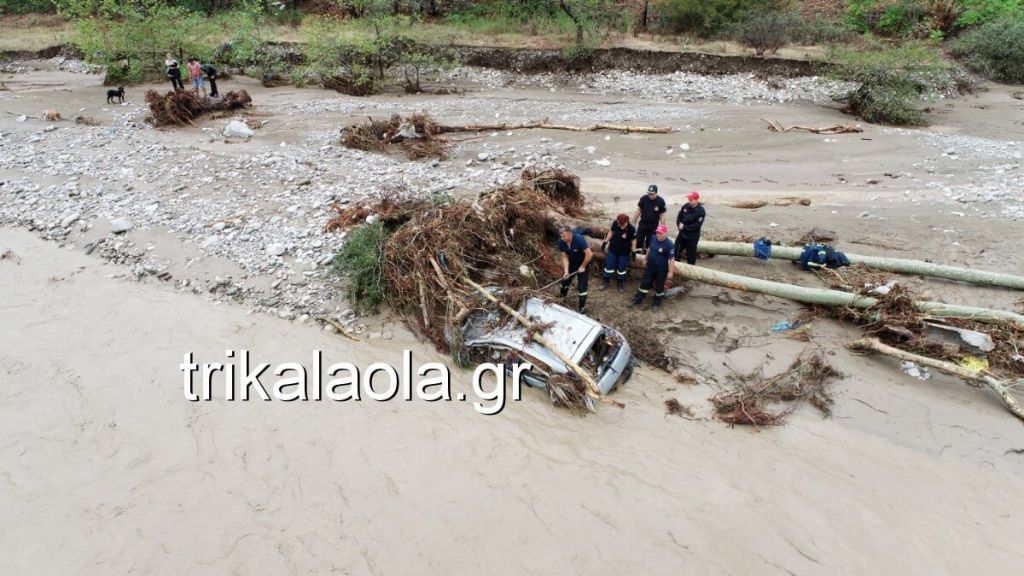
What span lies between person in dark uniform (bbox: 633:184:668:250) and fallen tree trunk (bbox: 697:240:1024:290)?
0.94m

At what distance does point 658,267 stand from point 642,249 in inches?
39.3

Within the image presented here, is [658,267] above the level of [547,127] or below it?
below

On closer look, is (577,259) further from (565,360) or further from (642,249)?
(565,360)

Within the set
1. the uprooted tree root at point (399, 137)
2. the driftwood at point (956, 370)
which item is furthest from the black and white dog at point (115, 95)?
the driftwood at point (956, 370)

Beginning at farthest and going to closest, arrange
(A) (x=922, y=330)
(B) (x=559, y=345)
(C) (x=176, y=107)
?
(C) (x=176, y=107) → (A) (x=922, y=330) → (B) (x=559, y=345)

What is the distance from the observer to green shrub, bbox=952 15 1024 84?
54.8 ft

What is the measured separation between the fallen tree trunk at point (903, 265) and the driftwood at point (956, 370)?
170 cm

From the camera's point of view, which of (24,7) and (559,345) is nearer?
(559,345)

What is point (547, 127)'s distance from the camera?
14.3m

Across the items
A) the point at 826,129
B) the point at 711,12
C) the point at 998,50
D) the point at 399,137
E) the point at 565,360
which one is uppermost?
the point at 711,12

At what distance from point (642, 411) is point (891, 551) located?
98.8 inches

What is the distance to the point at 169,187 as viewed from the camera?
437 inches

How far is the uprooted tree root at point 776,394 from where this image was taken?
19.7 feet

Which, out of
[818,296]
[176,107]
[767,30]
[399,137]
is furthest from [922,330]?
[176,107]
